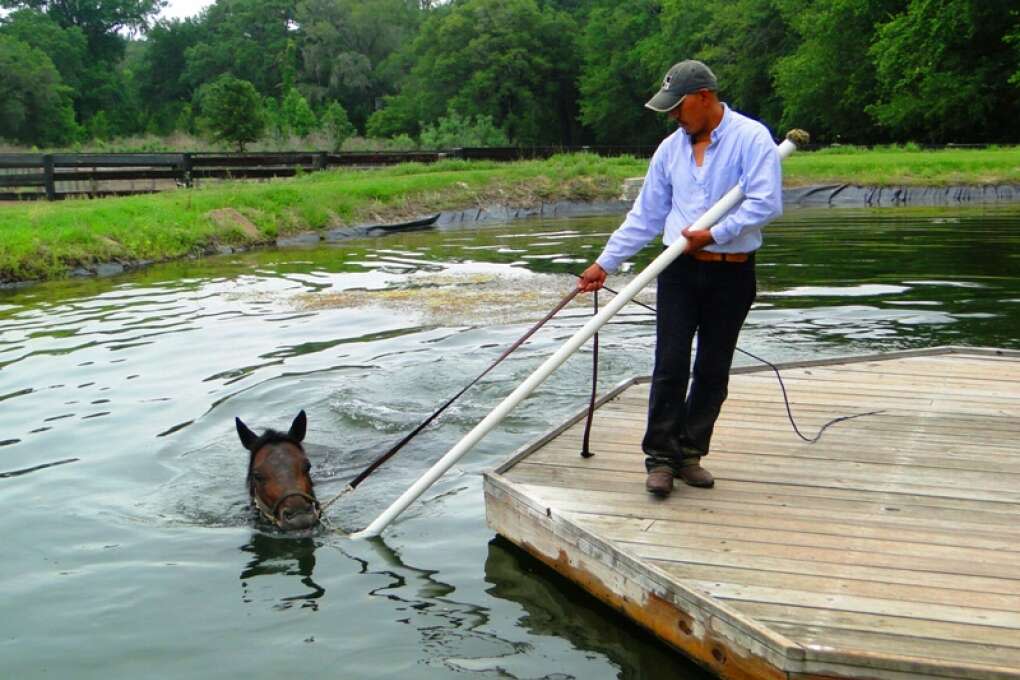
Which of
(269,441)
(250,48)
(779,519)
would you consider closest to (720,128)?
(779,519)

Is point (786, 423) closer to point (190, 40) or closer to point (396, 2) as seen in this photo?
point (396, 2)

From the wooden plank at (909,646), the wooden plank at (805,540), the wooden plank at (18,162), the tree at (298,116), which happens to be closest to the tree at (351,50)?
the tree at (298,116)

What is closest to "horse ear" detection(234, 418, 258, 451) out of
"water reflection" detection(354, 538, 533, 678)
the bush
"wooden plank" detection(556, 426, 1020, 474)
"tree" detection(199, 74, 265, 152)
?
"water reflection" detection(354, 538, 533, 678)

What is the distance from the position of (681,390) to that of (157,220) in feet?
67.9

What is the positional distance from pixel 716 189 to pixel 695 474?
1.65 m

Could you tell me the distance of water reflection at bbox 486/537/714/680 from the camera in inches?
208

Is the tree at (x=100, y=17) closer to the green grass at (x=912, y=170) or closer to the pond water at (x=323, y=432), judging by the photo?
the green grass at (x=912, y=170)

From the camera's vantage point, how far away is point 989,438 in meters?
7.30

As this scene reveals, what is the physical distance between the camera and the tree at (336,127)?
51781 mm

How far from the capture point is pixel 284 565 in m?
6.78

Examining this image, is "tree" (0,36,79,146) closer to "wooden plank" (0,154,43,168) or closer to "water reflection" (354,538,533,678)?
"wooden plank" (0,154,43,168)

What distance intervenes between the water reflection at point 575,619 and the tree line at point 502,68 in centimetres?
3659

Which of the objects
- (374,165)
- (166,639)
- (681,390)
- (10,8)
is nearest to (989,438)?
(681,390)

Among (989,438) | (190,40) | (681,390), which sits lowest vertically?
(989,438)
